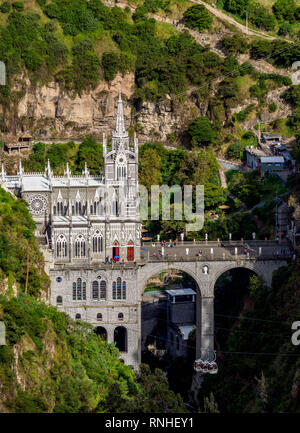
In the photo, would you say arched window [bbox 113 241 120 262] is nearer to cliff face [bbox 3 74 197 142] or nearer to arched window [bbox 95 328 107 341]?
arched window [bbox 95 328 107 341]

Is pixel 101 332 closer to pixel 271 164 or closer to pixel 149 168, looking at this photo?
pixel 149 168

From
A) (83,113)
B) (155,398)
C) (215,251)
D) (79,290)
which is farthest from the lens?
(83,113)

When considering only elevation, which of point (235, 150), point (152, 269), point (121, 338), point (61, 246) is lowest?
point (121, 338)

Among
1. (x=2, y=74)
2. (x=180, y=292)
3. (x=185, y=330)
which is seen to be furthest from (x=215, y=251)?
(x=2, y=74)

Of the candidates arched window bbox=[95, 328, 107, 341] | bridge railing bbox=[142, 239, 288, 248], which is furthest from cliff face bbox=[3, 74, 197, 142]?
arched window bbox=[95, 328, 107, 341]

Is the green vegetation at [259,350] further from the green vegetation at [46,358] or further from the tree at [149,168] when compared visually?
the tree at [149,168]
